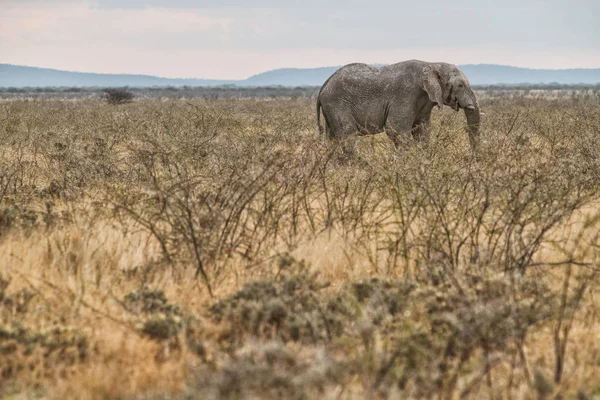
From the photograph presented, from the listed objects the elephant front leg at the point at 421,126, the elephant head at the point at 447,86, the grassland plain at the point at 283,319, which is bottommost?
the grassland plain at the point at 283,319

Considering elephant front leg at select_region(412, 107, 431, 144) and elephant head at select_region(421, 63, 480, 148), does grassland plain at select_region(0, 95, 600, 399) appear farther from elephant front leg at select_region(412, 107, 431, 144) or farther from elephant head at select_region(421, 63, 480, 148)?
elephant front leg at select_region(412, 107, 431, 144)

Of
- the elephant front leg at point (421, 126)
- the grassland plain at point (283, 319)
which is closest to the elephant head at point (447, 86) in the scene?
the elephant front leg at point (421, 126)

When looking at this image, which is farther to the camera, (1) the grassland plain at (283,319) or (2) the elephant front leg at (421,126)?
(2) the elephant front leg at (421,126)

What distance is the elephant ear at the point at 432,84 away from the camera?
34.4ft

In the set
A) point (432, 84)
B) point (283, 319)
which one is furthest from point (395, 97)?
point (283, 319)

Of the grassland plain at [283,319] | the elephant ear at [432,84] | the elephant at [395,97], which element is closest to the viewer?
the grassland plain at [283,319]

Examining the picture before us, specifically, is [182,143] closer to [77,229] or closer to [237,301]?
[77,229]

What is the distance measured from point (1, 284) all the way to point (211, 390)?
210 centimetres

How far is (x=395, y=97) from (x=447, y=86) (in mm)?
781

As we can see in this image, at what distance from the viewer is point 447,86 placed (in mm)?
10727

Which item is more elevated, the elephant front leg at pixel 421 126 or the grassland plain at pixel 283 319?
the elephant front leg at pixel 421 126

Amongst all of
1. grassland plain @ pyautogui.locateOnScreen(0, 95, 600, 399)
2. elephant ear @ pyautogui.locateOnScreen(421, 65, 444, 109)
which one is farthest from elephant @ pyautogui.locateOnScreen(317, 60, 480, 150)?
grassland plain @ pyautogui.locateOnScreen(0, 95, 600, 399)

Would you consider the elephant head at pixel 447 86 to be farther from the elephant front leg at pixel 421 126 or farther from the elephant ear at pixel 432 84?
the elephant front leg at pixel 421 126

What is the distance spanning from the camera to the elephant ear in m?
10.5
